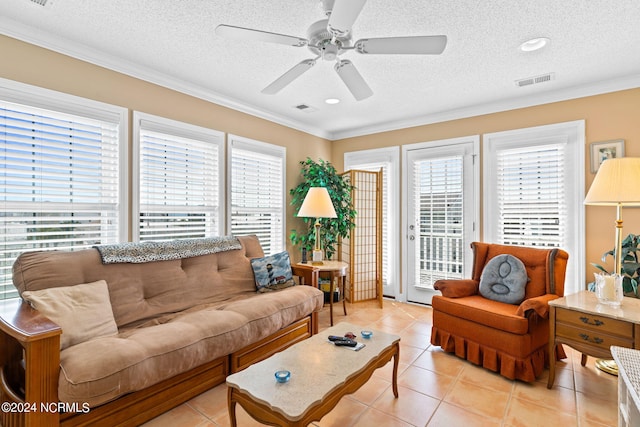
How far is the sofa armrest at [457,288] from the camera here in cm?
289

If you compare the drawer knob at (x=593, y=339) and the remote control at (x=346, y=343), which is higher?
the remote control at (x=346, y=343)

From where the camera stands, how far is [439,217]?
4137 millimetres

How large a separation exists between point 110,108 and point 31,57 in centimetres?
55

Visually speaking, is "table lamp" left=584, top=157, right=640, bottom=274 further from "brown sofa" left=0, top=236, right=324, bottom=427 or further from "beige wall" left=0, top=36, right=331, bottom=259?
"beige wall" left=0, top=36, right=331, bottom=259

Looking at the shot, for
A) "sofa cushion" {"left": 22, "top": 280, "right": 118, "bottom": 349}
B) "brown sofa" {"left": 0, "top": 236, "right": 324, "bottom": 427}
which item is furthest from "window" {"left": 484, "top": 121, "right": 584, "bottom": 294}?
"sofa cushion" {"left": 22, "top": 280, "right": 118, "bottom": 349}

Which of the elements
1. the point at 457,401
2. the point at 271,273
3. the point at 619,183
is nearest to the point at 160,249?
the point at 271,273

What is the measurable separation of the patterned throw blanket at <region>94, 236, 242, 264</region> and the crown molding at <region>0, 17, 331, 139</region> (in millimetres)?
1498

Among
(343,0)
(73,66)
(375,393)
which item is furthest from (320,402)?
(73,66)

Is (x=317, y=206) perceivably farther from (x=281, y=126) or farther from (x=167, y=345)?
(x=167, y=345)

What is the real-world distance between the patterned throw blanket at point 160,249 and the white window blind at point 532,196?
10.0 feet

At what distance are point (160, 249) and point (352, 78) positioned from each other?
6.63 ft

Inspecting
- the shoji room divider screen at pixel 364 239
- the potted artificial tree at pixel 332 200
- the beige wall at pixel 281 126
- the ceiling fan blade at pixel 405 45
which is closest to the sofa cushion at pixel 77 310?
the beige wall at pixel 281 126

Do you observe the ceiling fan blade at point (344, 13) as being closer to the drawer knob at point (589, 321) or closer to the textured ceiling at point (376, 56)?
the textured ceiling at point (376, 56)

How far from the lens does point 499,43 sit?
7.83 ft
